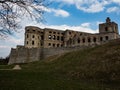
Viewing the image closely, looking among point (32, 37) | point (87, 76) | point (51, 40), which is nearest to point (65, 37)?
point (51, 40)

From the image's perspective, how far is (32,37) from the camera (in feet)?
284

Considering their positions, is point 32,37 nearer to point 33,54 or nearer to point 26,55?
point 26,55

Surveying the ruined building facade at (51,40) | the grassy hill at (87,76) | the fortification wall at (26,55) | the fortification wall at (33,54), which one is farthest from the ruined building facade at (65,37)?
the grassy hill at (87,76)

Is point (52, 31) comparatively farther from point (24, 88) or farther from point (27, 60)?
point (24, 88)


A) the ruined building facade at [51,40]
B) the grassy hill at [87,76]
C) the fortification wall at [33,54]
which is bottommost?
the grassy hill at [87,76]

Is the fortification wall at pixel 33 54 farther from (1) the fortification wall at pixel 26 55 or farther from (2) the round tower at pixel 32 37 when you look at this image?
(2) the round tower at pixel 32 37

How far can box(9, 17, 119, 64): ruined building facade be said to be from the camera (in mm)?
64375

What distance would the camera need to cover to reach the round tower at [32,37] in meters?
86.0

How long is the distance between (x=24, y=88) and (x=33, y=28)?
246 feet

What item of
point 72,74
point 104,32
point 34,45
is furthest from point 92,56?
point 34,45

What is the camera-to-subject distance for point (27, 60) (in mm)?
63719

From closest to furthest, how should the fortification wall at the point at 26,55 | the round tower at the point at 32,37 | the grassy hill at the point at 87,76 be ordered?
the grassy hill at the point at 87,76 < the fortification wall at the point at 26,55 < the round tower at the point at 32,37

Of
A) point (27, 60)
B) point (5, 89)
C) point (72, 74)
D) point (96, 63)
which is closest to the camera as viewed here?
point (5, 89)

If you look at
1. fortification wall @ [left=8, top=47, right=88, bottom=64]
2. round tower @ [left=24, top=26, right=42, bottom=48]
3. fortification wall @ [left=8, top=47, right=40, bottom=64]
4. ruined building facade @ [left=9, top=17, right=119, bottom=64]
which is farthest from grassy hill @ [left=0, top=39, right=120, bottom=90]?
round tower @ [left=24, top=26, right=42, bottom=48]
